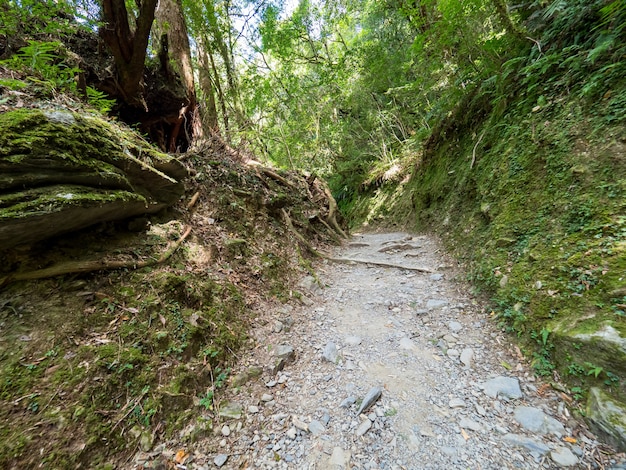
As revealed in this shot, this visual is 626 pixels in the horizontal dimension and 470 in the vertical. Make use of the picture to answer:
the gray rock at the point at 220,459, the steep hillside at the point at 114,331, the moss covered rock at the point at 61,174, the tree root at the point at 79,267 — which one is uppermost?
the moss covered rock at the point at 61,174

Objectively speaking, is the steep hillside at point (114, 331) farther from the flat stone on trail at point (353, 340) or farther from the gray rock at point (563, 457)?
the gray rock at point (563, 457)

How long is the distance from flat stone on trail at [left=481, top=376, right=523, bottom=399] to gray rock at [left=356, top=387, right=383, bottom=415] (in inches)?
38.5

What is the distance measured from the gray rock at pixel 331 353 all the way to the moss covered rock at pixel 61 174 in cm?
296

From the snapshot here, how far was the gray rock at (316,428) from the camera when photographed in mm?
2125

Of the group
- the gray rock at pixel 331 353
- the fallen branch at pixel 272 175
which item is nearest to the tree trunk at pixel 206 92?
the fallen branch at pixel 272 175

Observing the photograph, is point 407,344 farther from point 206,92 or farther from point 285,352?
point 206,92

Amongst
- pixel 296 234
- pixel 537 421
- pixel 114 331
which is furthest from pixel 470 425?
pixel 296 234

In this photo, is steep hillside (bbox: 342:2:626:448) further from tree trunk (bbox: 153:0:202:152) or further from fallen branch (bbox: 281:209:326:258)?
tree trunk (bbox: 153:0:202:152)

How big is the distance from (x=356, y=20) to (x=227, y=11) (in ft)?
30.7

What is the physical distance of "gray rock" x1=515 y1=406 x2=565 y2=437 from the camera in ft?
6.13

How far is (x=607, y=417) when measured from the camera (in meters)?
1.75

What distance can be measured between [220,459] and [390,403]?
1.51 metres

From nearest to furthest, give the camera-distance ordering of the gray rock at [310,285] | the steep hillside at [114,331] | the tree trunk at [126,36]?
the steep hillside at [114,331] → the tree trunk at [126,36] → the gray rock at [310,285]

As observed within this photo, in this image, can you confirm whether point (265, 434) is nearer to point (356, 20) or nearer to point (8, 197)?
point (8, 197)
